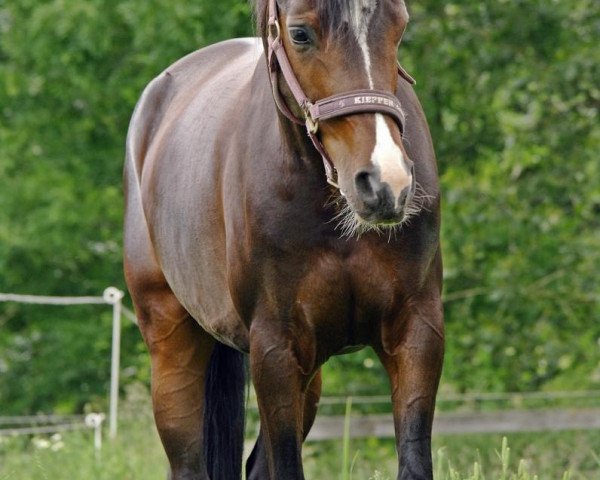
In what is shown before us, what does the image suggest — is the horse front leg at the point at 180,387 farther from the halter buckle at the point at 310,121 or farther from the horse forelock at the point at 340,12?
the horse forelock at the point at 340,12

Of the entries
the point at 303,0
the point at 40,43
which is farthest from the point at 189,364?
the point at 40,43

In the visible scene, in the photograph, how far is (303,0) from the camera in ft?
12.8

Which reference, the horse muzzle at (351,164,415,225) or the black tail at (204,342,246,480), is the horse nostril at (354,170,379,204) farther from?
the black tail at (204,342,246,480)

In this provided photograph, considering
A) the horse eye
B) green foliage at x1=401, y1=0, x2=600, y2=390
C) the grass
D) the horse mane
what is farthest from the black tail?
green foliage at x1=401, y1=0, x2=600, y2=390

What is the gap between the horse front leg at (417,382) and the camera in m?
4.21

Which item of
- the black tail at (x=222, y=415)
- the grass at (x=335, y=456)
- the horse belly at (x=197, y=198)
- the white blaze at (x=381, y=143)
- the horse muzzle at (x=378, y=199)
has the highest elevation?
the white blaze at (x=381, y=143)

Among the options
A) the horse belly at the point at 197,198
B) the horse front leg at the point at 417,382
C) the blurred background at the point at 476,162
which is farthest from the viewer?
the blurred background at the point at 476,162

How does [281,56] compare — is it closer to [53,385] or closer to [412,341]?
[412,341]

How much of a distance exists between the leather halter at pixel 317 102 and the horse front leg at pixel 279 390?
1.83ft

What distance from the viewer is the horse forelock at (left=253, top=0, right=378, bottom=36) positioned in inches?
150

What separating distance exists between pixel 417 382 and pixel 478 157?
33.4 feet

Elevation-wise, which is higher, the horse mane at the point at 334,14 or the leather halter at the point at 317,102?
the horse mane at the point at 334,14

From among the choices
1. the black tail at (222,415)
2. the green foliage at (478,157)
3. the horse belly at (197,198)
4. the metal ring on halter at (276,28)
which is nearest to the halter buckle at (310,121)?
the metal ring on halter at (276,28)

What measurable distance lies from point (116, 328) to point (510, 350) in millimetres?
5567
